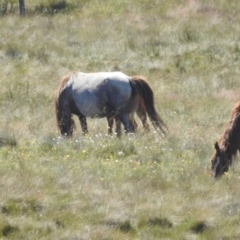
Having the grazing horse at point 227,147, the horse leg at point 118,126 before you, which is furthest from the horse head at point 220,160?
the horse leg at point 118,126

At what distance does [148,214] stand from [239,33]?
17.9m

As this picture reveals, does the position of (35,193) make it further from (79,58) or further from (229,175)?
(79,58)

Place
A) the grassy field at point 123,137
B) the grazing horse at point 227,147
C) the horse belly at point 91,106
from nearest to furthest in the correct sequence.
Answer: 1. the grassy field at point 123,137
2. the grazing horse at point 227,147
3. the horse belly at point 91,106

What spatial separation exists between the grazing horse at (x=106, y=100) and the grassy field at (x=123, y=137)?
41 cm

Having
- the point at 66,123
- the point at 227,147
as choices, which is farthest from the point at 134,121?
the point at 227,147

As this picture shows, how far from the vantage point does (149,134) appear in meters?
13.9

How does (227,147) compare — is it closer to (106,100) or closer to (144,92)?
(144,92)

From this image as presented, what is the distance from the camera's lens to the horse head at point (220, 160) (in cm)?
1102

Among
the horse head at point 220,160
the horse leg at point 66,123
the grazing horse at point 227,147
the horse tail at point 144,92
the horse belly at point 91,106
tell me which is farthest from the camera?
the horse leg at point 66,123

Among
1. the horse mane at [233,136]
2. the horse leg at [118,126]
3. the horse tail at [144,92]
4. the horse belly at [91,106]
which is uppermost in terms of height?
the horse mane at [233,136]

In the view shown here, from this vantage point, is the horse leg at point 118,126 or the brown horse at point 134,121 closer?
the brown horse at point 134,121

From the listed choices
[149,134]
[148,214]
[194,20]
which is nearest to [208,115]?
[149,134]

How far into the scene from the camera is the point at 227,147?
11422 mm

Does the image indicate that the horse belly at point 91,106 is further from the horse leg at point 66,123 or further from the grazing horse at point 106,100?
the horse leg at point 66,123
